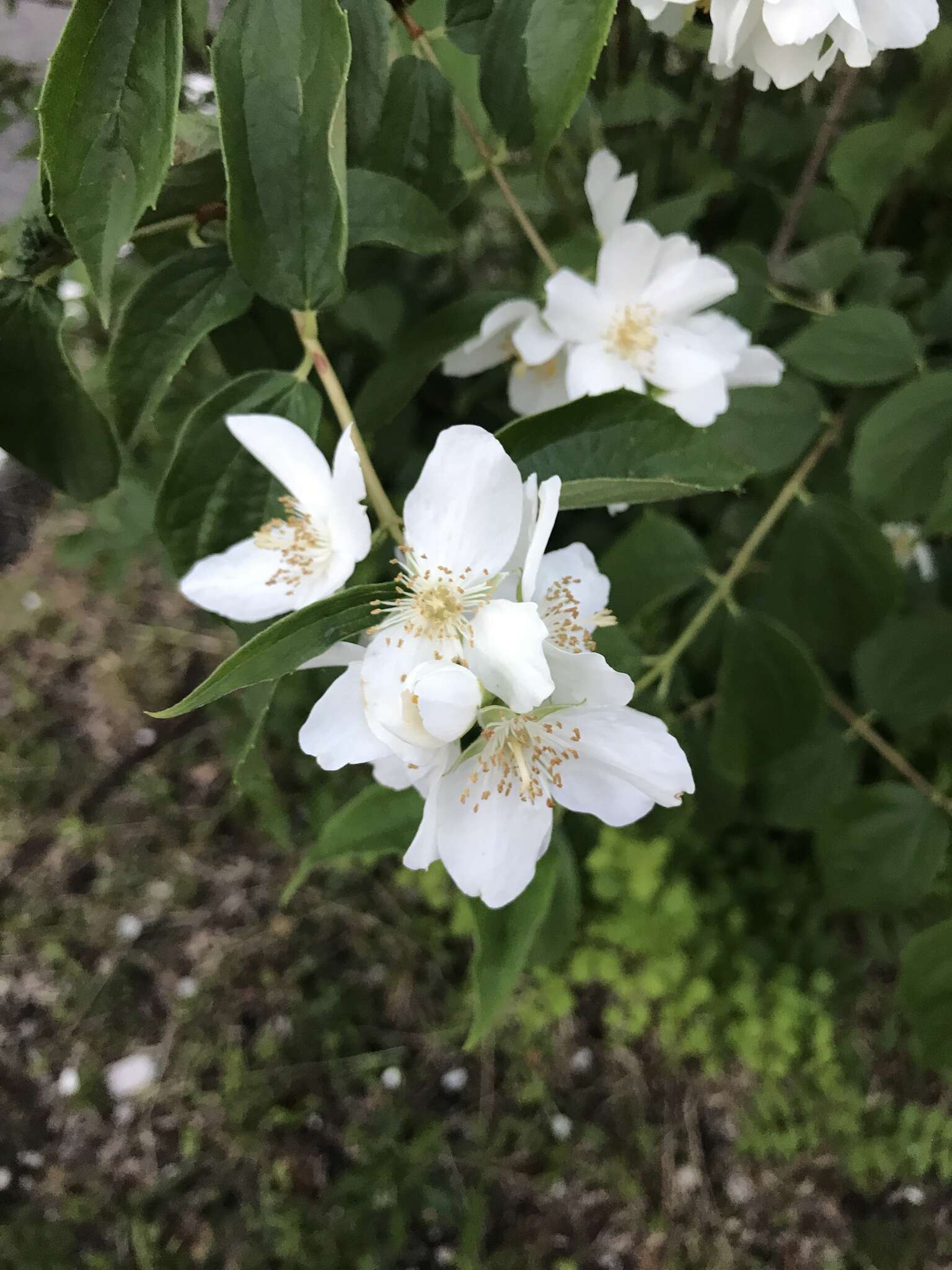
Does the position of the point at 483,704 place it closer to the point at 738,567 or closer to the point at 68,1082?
the point at 738,567

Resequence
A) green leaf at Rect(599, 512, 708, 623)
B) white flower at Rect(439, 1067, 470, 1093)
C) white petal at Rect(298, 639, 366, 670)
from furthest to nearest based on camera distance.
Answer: white flower at Rect(439, 1067, 470, 1093), green leaf at Rect(599, 512, 708, 623), white petal at Rect(298, 639, 366, 670)

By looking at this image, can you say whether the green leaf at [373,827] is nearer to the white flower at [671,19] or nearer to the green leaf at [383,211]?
the green leaf at [383,211]

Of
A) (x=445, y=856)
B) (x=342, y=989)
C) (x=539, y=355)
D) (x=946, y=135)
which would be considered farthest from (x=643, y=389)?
(x=342, y=989)

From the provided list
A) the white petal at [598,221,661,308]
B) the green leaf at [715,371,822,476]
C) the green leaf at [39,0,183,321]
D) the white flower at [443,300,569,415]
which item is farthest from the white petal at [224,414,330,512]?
the green leaf at [715,371,822,476]

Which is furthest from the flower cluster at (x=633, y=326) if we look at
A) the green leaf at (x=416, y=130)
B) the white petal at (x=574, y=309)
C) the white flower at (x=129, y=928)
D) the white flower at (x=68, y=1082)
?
the white flower at (x=68, y=1082)

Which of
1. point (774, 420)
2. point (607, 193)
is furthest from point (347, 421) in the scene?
point (774, 420)

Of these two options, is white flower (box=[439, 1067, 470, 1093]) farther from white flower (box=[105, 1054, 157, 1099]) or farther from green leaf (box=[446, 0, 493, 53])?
green leaf (box=[446, 0, 493, 53])
